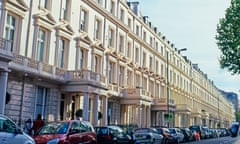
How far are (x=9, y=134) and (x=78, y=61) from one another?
18.2 m

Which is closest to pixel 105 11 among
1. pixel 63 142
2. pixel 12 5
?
pixel 12 5

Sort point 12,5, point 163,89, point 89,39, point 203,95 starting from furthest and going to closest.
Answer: point 203,95, point 163,89, point 89,39, point 12,5

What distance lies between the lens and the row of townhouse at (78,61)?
21.7 m

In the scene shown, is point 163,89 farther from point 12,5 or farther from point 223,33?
point 12,5

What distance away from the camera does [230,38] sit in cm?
2758

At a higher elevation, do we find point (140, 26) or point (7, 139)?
point (140, 26)

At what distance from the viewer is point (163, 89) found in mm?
55562

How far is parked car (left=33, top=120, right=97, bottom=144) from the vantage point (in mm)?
13609

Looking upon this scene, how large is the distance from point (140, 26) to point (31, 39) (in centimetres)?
2406

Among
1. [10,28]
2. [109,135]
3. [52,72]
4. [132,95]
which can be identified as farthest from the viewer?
[132,95]

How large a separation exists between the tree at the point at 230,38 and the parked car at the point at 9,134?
20379 mm

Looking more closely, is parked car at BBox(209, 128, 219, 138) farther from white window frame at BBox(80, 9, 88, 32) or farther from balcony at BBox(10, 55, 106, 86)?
white window frame at BBox(80, 9, 88, 32)

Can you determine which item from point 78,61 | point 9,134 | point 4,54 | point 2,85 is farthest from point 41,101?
point 9,134

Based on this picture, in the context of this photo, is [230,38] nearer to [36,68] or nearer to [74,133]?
[36,68]
